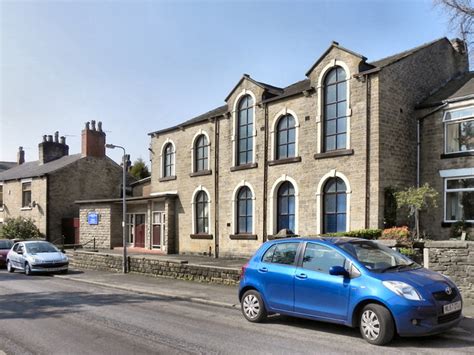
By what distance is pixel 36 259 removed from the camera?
2036cm

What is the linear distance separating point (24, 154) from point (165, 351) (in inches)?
1774

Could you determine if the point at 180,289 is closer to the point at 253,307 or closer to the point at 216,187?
the point at 253,307

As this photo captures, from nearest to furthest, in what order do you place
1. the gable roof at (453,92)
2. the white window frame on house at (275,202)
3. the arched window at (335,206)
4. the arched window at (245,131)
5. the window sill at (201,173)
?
the gable roof at (453,92) → the arched window at (335,206) → the white window frame on house at (275,202) → the arched window at (245,131) → the window sill at (201,173)

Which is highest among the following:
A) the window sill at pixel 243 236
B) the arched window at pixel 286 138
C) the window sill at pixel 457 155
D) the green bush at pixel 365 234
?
the arched window at pixel 286 138

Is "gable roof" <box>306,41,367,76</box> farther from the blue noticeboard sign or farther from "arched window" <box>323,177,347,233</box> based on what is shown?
the blue noticeboard sign

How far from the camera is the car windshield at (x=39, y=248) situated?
70.3 feet

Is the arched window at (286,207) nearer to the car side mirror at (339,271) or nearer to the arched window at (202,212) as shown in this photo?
the arched window at (202,212)

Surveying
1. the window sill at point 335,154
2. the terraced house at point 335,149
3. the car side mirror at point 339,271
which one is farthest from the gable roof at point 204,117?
the car side mirror at point 339,271

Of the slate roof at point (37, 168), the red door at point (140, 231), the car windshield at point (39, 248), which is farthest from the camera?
the slate roof at point (37, 168)

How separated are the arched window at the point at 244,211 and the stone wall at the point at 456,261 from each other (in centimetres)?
1171

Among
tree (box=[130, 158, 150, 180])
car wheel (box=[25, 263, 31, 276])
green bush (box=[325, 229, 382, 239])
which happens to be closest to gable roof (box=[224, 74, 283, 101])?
green bush (box=[325, 229, 382, 239])

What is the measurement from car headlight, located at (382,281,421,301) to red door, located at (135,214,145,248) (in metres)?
23.7

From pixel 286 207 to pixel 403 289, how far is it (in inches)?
545

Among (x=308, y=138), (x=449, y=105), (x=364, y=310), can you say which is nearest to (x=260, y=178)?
(x=308, y=138)
